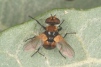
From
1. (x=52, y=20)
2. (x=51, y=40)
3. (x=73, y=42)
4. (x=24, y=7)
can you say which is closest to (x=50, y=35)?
(x=51, y=40)

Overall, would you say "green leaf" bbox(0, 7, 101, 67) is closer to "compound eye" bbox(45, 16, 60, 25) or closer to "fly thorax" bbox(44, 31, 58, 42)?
"compound eye" bbox(45, 16, 60, 25)

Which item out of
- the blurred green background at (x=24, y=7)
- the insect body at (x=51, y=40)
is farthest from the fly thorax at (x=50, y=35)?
the blurred green background at (x=24, y=7)

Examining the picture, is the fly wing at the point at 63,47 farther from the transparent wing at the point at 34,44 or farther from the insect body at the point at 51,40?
the transparent wing at the point at 34,44

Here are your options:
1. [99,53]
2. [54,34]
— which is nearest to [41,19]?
[54,34]

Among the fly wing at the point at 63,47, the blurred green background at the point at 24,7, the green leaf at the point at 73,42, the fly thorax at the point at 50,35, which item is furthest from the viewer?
the blurred green background at the point at 24,7

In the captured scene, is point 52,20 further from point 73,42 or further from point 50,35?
point 73,42

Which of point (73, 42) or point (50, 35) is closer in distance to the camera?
point (73, 42)

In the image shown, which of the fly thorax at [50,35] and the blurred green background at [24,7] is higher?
the blurred green background at [24,7]

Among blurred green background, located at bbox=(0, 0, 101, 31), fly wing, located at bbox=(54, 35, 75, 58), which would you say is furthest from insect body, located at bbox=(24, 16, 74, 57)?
blurred green background, located at bbox=(0, 0, 101, 31)
